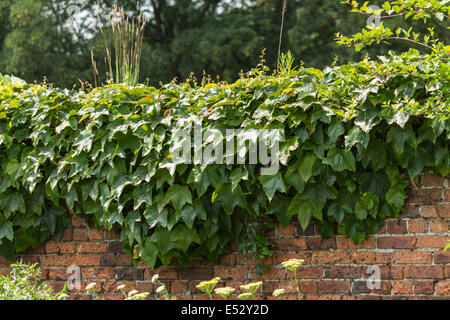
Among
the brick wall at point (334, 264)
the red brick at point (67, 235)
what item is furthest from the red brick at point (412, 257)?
the red brick at point (67, 235)

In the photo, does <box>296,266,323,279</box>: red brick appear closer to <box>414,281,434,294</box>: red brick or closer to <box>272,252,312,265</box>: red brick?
<box>272,252,312,265</box>: red brick

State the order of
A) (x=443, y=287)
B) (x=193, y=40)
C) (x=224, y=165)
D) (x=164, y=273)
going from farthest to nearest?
1. (x=193, y=40)
2. (x=164, y=273)
3. (x=224, y=165)
4. (x=443, y=287)

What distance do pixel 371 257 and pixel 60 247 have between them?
2086mm

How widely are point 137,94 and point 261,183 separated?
1009 mm

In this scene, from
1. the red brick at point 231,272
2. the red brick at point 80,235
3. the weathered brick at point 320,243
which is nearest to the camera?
the weathered brick at point 320,243

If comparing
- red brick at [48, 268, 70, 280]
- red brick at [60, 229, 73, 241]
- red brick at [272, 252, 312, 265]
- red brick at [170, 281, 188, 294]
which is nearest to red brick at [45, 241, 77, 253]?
red brick at [60, 229, 73, 241]

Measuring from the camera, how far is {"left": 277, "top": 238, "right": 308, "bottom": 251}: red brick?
316cm

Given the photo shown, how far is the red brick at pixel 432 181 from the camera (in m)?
2.96

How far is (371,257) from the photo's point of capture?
3031 mm

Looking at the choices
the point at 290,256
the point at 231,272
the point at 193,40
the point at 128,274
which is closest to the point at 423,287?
the point at 290,256

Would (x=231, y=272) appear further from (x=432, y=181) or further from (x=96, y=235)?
(x=432, y=181)

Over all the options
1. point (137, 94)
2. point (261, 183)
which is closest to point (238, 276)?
point (261, 183)

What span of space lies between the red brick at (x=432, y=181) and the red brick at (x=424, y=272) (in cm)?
47

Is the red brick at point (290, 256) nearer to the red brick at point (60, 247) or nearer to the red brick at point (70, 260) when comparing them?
the red brick at point (70, 260)
